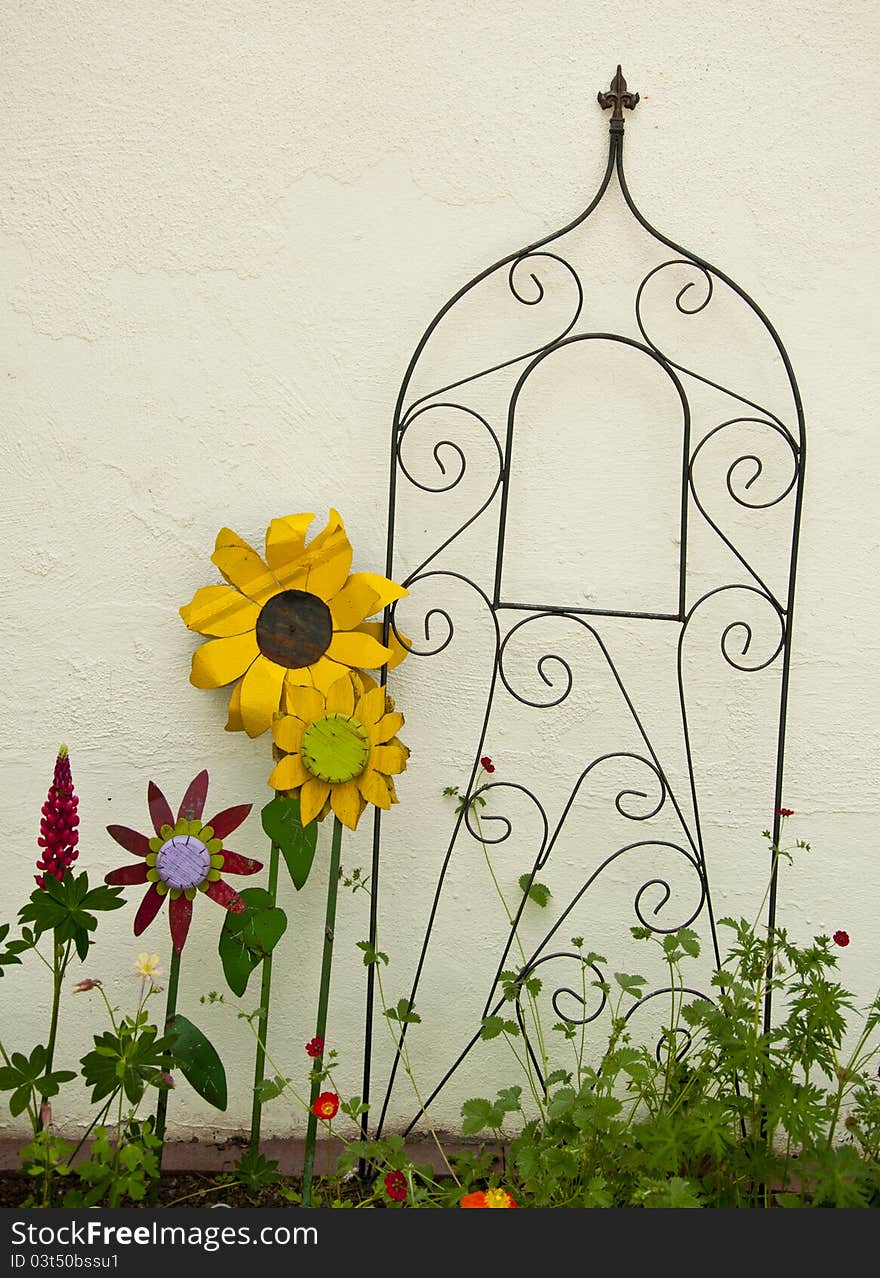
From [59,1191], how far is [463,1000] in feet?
2.08

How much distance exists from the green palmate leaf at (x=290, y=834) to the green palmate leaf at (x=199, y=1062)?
24 cm

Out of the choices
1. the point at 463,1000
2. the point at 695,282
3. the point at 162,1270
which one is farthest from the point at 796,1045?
the point at 695,282

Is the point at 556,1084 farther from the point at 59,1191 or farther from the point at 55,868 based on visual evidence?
the point at 55,868

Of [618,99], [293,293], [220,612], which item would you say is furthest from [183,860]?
[618,99]

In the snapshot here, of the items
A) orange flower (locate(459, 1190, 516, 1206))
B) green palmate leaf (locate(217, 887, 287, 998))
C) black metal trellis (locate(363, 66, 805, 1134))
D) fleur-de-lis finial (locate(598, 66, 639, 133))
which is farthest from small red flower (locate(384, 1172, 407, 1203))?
fleur-de-lis finial (locate(598, 66, 639, 133))

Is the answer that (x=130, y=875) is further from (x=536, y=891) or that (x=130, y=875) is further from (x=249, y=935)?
(x=536, y=891)

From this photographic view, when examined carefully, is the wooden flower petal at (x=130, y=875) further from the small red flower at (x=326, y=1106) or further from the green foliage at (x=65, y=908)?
the small red flower at (x=326, y=1106)

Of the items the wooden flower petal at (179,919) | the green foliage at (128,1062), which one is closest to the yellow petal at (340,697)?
the wooden flower petal at (179,919)

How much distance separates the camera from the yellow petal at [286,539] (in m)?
1.59

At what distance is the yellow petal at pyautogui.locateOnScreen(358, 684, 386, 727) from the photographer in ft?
5.12

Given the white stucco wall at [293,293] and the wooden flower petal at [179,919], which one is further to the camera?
the white stucco wall at [293,293]

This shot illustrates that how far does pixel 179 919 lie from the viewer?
1508 millimetres

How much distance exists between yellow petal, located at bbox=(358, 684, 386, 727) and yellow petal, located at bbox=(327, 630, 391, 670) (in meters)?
0.06

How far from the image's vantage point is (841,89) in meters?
1.71
